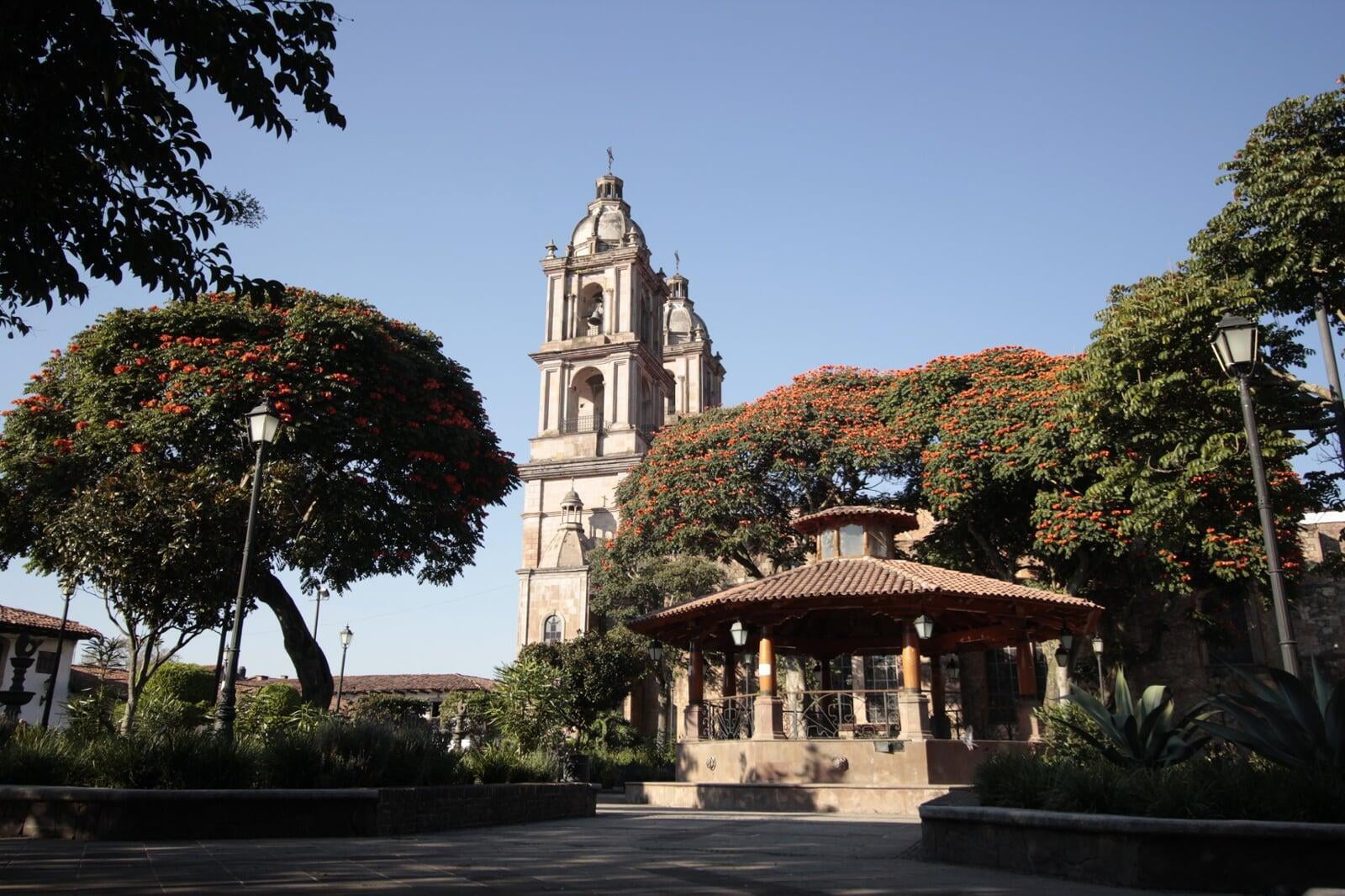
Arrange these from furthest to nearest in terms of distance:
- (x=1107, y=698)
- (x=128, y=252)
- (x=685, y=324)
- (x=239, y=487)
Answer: (x=685, y=324) < (x=1107, y=698) < (x=239, y=487) < (x=128, y=252)

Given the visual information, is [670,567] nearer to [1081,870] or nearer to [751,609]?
[751,609]

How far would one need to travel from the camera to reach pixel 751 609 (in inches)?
747

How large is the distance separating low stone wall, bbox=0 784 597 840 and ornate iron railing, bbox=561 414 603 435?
3388cm

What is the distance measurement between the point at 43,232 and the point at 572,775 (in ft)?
72.4

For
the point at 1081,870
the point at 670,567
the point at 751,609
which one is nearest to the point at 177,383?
the point at 751,609

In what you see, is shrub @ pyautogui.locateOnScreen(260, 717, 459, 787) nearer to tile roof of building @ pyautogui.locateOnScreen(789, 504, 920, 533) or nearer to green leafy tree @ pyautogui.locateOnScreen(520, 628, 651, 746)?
tile roof of building @ pyautogui.locateOnScreen(789, 504, 920, 533)

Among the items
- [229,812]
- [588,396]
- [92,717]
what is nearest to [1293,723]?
[229,812]

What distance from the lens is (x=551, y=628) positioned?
39.2 meters

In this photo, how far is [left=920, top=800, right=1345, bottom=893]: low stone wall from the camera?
260 inches

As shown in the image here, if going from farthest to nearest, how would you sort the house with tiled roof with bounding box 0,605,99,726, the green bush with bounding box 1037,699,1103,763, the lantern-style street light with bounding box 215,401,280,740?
the house with tiled roof with bounding box 0,605,99,726 < the lantern-style street light with bounding box 215,401,280,740 < the green bush with bounding box 1037,699,1103,763

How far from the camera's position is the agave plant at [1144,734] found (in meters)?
9.20

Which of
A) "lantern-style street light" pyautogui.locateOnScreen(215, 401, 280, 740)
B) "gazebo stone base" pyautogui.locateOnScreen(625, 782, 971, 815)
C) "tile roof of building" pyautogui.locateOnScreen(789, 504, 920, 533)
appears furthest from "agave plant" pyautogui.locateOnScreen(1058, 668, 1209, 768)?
"tile roof of building" pyautogui.locateOnScreen(789, 504, 920, 533)

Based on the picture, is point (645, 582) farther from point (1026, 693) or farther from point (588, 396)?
point (588, 396)

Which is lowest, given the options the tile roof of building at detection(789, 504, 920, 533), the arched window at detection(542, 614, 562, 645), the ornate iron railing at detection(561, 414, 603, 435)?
the arched window at detection(542, 614, 562, 645)
